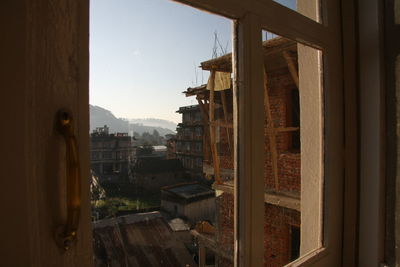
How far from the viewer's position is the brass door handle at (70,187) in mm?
392

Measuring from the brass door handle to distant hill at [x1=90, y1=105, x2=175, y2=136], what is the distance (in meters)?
0.08

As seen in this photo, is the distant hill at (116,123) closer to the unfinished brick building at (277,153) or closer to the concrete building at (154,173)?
the concrete building at (154,173)

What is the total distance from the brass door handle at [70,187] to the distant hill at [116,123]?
8cm

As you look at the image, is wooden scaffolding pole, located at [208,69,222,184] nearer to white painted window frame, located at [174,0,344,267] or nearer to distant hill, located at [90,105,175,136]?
distant hill, located at [90,105,175,136]

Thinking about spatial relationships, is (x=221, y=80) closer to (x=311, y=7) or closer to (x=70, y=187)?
(x=311, y=7)

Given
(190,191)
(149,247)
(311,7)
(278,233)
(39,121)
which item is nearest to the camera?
(39,121)

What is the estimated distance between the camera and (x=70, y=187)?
39 cm

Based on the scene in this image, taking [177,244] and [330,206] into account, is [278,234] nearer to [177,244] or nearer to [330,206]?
[177,244]

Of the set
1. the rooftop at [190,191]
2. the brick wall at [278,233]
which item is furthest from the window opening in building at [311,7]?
the brick wall at [278,233]

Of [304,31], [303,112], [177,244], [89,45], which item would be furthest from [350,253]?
[177,244]

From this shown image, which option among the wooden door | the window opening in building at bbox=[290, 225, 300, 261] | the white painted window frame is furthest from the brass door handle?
the window opening in building at bbox=[290, 225, 300, 261]

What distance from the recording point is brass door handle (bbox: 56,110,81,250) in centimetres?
39

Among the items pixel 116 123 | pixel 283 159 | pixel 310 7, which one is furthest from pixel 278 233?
pixel 116 123

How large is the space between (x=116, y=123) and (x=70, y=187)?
13.3 inches
